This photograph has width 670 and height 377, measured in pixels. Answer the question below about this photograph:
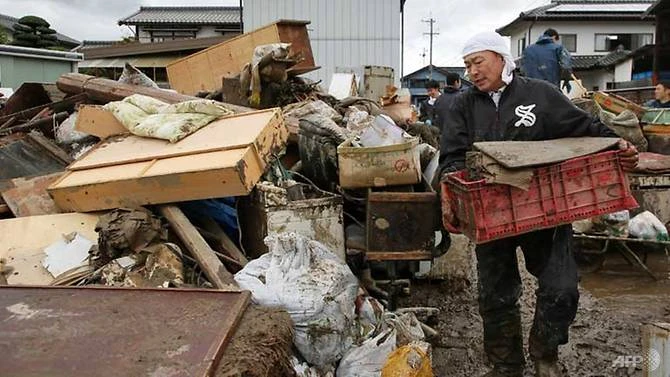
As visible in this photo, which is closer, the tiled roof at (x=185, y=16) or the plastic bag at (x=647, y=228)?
the plastic bag at (x=647, y=228)

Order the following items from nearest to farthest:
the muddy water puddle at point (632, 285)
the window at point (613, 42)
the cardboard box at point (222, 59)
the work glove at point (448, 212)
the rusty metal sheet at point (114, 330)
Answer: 1. the rusty metal sheet at point (114, 330)
2. the work glove at point (448, 212)
3. the muddy water puddle at point (632, 285)
4. the cardboard box at point (222, 59)
5. the window at point (613, 42)

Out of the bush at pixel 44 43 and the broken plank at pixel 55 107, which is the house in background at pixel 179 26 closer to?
the bush at pixel 44 43

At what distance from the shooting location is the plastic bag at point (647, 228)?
193 inches

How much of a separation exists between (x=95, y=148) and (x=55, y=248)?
3.23 ft

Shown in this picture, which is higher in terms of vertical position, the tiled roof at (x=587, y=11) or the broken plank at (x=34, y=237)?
the tiled roof at (x=587, y=11)

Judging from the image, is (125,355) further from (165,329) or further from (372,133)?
(372,133)

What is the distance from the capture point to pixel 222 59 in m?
8.06

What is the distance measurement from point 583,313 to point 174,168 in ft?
9.35

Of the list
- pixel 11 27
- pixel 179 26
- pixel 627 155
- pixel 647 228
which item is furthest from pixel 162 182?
pixel 11 27

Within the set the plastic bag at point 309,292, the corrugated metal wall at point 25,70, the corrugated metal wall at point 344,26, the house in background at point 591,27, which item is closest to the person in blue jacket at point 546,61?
the plastic bag at point 309,292

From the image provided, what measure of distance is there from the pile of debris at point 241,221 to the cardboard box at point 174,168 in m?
0.01

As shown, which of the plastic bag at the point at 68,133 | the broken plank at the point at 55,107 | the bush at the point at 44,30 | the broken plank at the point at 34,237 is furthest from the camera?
the bush at the point at 44,30

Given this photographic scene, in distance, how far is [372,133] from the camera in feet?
12.3

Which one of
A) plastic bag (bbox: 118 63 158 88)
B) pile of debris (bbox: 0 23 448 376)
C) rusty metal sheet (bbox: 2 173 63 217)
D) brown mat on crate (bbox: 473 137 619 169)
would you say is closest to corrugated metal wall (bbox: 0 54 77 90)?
plastic bag (bbox: 118 63 158 88)
